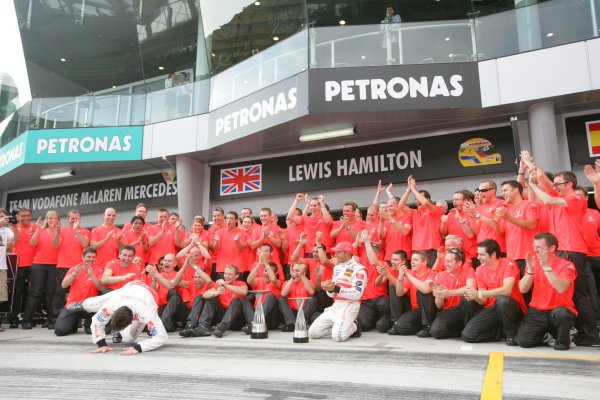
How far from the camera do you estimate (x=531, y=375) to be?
3895 mm

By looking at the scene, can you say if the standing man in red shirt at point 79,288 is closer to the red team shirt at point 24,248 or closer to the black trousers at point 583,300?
the red team shirt at point 24,248

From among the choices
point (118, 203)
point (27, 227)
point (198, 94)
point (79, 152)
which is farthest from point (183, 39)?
point (27, 227)

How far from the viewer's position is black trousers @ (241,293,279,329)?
7261 mm

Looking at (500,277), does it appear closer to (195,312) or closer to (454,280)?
(454,280)

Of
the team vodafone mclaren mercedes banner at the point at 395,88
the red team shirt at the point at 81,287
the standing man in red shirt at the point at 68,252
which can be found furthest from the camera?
the team vodafone mclaren mercedes banner at the point at 395,88

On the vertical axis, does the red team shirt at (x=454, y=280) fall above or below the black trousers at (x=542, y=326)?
above

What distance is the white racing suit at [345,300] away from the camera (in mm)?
6285

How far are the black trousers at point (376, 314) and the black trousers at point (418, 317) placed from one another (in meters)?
0.39

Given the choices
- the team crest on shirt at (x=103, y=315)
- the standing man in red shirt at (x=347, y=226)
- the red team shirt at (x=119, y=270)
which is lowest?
the team crest on shirt at (x=103, y=315)

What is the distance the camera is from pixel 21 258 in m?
8.65

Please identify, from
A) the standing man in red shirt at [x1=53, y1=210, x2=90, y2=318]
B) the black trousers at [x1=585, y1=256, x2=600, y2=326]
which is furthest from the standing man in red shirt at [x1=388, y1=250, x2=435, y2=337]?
the standing man in red shirt at [x1=53, y1=210, x2=90, y2=318]

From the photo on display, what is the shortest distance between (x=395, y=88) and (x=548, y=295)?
5343 mm

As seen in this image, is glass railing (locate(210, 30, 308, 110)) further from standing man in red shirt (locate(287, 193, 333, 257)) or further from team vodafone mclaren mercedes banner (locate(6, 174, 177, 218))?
team vodafone mclaren mercedes banner (locate(6, 174, 177, 218))

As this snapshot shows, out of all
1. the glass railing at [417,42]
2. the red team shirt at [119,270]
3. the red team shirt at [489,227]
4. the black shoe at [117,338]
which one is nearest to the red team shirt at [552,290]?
the red team shirt at [489,227]
